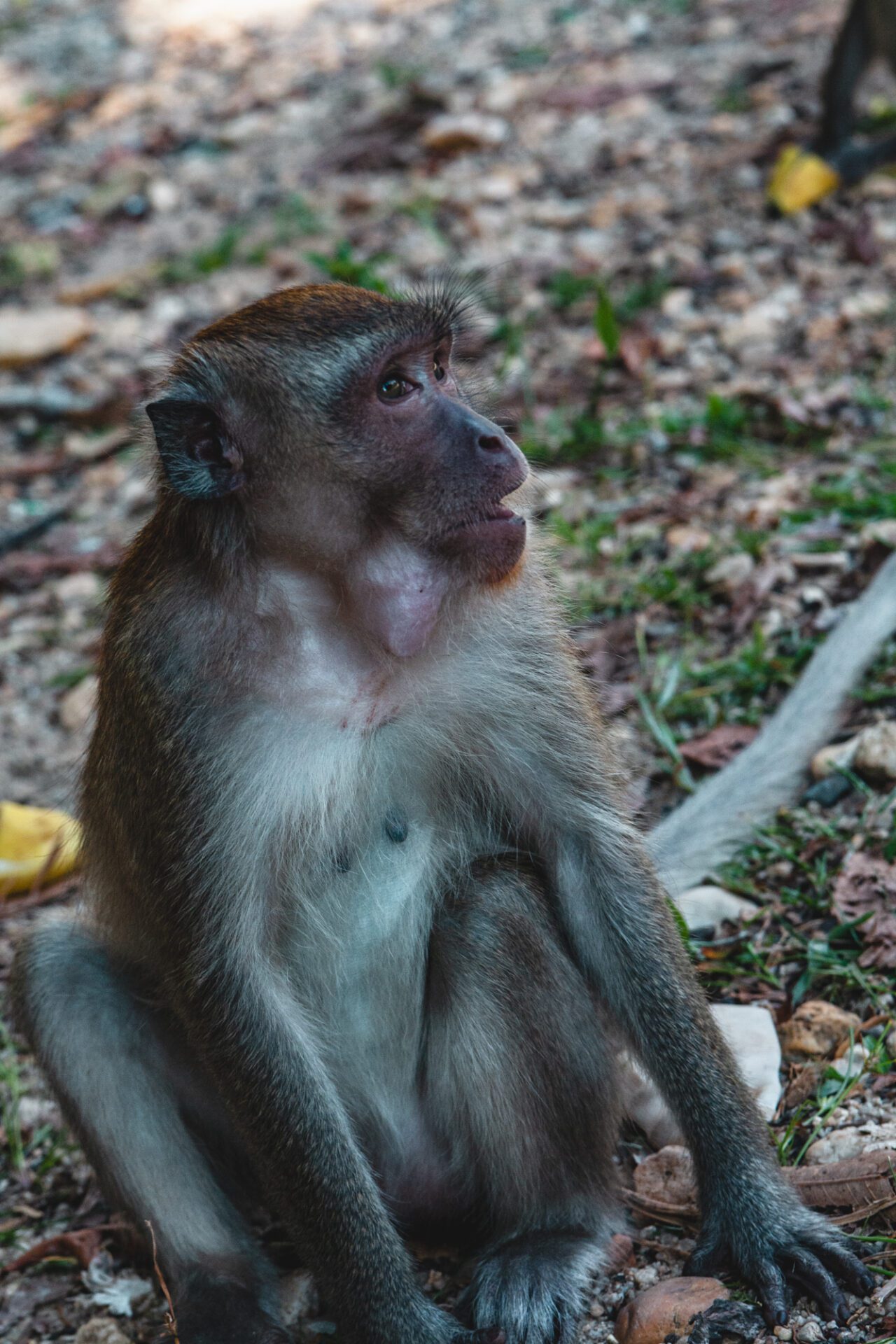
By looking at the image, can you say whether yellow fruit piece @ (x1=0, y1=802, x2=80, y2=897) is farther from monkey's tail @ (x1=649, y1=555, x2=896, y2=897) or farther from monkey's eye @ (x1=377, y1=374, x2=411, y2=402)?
monkey's eye @ (x1=377, y1=374, x2=411, y2=402)

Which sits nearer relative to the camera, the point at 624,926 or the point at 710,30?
the point at 624,926

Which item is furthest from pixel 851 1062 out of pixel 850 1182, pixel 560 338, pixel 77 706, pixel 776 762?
pixel 560 338

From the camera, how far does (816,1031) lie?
333 cm

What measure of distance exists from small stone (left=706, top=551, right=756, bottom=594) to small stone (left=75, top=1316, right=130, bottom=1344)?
2763 mm

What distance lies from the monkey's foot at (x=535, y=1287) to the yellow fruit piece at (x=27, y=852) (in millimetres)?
2107

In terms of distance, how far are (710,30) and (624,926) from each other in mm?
6739

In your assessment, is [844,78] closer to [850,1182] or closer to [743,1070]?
[743,1070]

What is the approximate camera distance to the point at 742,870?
3.87 meters

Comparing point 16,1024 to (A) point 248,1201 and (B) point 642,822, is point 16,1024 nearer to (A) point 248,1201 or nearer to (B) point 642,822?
(A) point 248,1201

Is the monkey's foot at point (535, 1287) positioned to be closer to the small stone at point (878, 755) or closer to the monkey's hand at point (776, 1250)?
the monkey's hand at point (776, 1250)

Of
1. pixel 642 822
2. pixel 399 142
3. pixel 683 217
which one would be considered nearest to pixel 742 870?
pixel 642 822

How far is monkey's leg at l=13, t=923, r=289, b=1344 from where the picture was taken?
309cm

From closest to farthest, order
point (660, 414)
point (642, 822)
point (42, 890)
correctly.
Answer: point (642, 822) < point (42, 890) < point (660, 414)

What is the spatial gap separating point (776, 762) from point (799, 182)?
3.78 m
